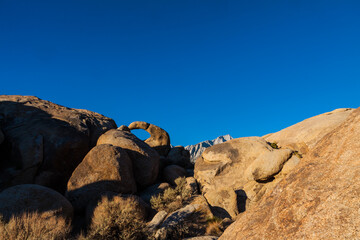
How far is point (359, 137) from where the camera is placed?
2.96 metres

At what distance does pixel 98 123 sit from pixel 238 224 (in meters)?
13.9

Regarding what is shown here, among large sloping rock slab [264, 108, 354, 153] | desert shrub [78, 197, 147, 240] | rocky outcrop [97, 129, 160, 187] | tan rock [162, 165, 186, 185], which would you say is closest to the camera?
desert shrub [78, 197, 147, 240]

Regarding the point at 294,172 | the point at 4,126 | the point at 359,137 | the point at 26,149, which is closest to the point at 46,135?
the point at 26,149

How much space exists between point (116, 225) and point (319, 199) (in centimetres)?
599

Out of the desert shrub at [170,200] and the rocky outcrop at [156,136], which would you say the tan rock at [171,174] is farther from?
the rocky outcrop at [156,136]

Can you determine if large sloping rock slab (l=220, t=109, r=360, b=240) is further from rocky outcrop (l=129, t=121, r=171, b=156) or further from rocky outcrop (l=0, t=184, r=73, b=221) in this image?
rocky outcrop (l=129, t=121, r=171, b=156)

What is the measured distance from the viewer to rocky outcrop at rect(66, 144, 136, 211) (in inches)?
392

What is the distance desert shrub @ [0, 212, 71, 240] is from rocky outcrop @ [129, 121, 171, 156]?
1337 cm

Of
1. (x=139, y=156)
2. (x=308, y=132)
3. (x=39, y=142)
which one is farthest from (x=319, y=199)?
(x=308, y=132)

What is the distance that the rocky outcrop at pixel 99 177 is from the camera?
32.7ft

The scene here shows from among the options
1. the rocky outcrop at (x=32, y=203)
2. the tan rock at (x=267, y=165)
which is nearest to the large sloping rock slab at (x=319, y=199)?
the rocky outcrop at (x=32, y=203)

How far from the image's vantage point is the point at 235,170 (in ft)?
47.6

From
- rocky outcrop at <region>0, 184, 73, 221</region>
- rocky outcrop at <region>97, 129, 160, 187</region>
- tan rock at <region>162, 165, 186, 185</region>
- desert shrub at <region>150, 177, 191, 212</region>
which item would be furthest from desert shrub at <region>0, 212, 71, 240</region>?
tan rock at <region>162, 165, 186, 185</region>

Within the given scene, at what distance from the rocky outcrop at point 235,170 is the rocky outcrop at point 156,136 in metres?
4.86
